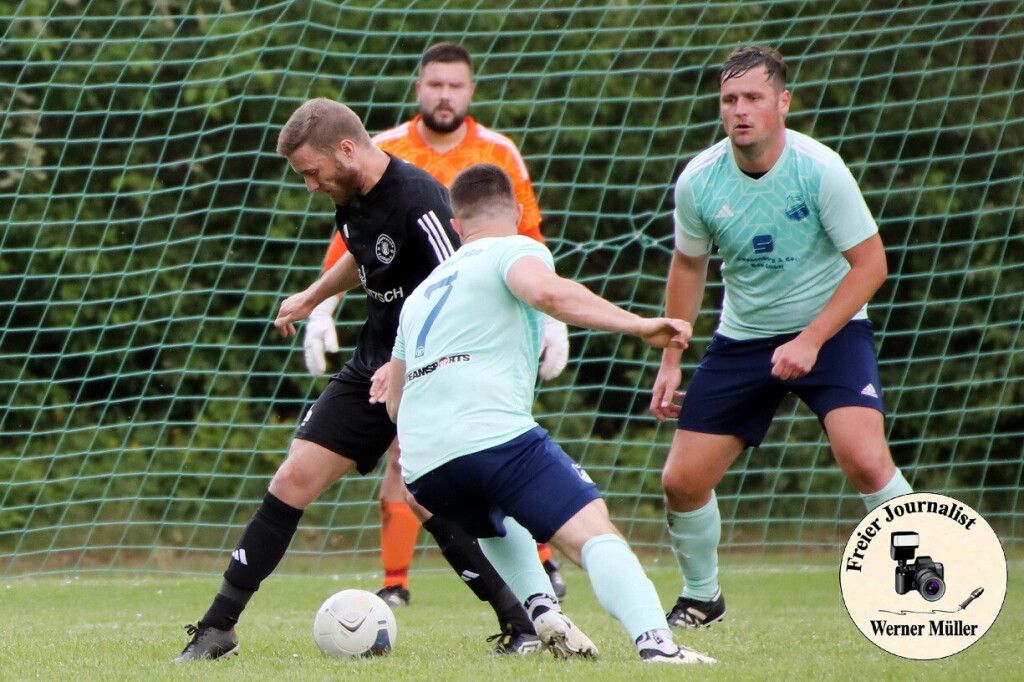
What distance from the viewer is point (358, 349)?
4316mm

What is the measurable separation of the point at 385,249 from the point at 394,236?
1.9 inches

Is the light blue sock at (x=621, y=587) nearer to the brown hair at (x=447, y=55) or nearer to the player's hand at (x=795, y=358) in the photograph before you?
the player's hand at (x=795, y=358)

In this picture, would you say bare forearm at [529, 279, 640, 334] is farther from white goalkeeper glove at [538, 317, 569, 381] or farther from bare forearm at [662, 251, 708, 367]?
white goalkeeper glove at [538, 317, 569, 381]

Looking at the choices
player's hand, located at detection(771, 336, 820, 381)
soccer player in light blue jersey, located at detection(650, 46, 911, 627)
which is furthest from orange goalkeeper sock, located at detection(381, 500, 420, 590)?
player's hand, located at detection(771, 336, 820, 381)

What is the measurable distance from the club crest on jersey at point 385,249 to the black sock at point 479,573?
79 centimetres

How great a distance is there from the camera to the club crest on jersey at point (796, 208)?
168 inches

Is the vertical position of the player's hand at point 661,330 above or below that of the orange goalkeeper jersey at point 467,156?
above

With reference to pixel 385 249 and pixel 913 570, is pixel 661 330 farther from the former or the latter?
pixel 385 249

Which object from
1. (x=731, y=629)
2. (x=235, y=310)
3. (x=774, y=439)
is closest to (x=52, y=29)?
(x=235, y=310)

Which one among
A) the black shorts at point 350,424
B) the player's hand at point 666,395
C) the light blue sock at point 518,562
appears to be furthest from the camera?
the player's hand at point 666,395

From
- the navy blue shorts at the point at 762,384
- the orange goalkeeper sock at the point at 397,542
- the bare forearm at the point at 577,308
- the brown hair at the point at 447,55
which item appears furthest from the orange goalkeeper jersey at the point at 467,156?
the bare forearm at the point at 577,308

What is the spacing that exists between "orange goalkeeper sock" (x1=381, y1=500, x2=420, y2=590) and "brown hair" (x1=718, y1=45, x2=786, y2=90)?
2499mm

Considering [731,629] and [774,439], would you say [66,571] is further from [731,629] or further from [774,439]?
[774,439]

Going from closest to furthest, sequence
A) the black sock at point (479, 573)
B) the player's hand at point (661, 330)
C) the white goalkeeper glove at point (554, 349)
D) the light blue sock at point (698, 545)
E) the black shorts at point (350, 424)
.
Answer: the player's hand at point (661, 330), the black sock at point (479, 573), the black shorts at point (350, 424), the light blue sock at point (698, 545), the white goalkeeper glove at point (554, 349)
